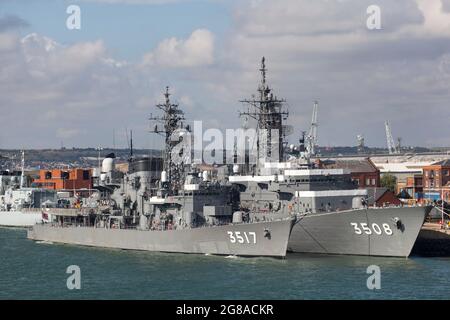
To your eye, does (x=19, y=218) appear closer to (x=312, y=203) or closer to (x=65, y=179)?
(x=65, y=179)

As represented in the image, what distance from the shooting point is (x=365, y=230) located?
128 ft

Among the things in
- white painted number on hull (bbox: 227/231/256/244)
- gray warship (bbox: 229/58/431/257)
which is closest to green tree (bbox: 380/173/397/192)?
gray warship (bbox: 229/58/431/257)

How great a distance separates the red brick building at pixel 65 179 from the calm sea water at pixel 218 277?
4014 cm

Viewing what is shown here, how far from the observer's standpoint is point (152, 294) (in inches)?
1223

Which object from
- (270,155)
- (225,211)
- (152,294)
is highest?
(270,155)

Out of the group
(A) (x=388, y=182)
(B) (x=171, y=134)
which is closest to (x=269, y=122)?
(B) (x=171, y=134)

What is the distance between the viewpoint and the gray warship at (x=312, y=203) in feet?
126

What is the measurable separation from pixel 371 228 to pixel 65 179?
5039 cm

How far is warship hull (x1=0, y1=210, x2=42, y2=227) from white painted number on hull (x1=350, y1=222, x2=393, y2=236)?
126ft

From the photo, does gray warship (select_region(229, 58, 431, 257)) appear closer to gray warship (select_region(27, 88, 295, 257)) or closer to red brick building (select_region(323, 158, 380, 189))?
gray warship (select_region(27, 88, 295, 257))

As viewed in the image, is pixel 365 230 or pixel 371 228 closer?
pixel 371 228
